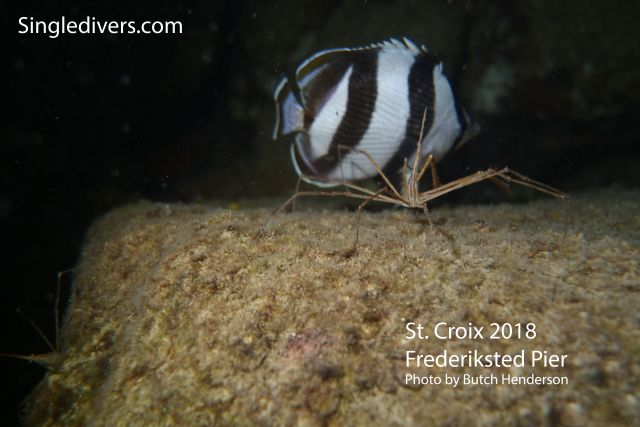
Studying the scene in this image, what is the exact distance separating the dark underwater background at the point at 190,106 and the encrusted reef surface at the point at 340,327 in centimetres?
280

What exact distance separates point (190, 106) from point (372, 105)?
387cm

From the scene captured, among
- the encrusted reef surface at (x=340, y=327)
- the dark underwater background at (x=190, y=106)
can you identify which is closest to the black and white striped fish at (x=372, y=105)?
the encrusted reef surface at (x=340, y=327)

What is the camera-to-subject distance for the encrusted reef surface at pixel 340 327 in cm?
125

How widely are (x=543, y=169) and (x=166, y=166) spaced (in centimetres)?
577

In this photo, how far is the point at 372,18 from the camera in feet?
17.5

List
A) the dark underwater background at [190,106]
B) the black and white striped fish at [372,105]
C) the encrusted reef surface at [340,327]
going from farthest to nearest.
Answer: the dark underwater background at [190,106]
the black and white striped fish at [372,105]
the encrusted reef surface at [340,327]

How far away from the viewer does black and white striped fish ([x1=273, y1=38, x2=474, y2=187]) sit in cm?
258

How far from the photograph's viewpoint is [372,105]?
8.57 ft

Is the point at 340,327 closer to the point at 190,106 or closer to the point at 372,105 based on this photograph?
the point at 372,105

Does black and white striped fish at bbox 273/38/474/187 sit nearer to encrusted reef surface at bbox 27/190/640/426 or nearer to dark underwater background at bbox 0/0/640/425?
encrusted reef surface at bbox 27/190/640/426

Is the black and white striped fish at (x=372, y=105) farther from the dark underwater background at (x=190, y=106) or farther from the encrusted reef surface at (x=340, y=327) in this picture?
the dark underwater background at (x=190, y=106)

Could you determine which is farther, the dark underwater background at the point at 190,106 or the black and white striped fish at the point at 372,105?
the dark underwater background at the point at 190,106

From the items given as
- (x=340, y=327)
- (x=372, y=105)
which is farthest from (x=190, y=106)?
(x=340, y=327)

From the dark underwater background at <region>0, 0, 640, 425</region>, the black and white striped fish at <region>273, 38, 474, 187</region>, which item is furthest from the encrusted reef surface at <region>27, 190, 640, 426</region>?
the dark underwater background at <region>0, 0, 640, 425</region>
